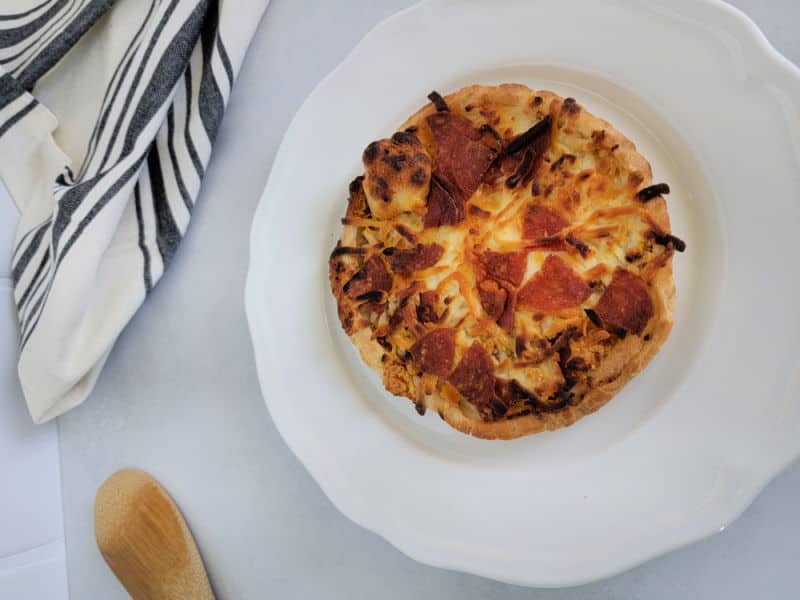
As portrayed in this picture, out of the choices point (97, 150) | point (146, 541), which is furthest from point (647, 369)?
point (97, 150)

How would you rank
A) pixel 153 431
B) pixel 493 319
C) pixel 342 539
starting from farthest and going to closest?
pixel 153 431 → pixel 342 539 → pixel 493 319

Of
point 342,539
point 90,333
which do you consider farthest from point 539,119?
point 90,333

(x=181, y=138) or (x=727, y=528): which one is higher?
(x=181, y=138)

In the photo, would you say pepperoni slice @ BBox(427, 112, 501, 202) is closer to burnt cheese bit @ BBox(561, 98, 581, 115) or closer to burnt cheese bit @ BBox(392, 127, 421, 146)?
burnt cheese bit @ BBox(392, 127, 421, 146)

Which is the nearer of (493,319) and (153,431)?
(493,319)

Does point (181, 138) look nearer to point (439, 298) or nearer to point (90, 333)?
point (90, 333)

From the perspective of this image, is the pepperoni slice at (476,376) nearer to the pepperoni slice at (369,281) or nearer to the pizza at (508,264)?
the pizza at (508,264)

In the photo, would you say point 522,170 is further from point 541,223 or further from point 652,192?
point 652,192
